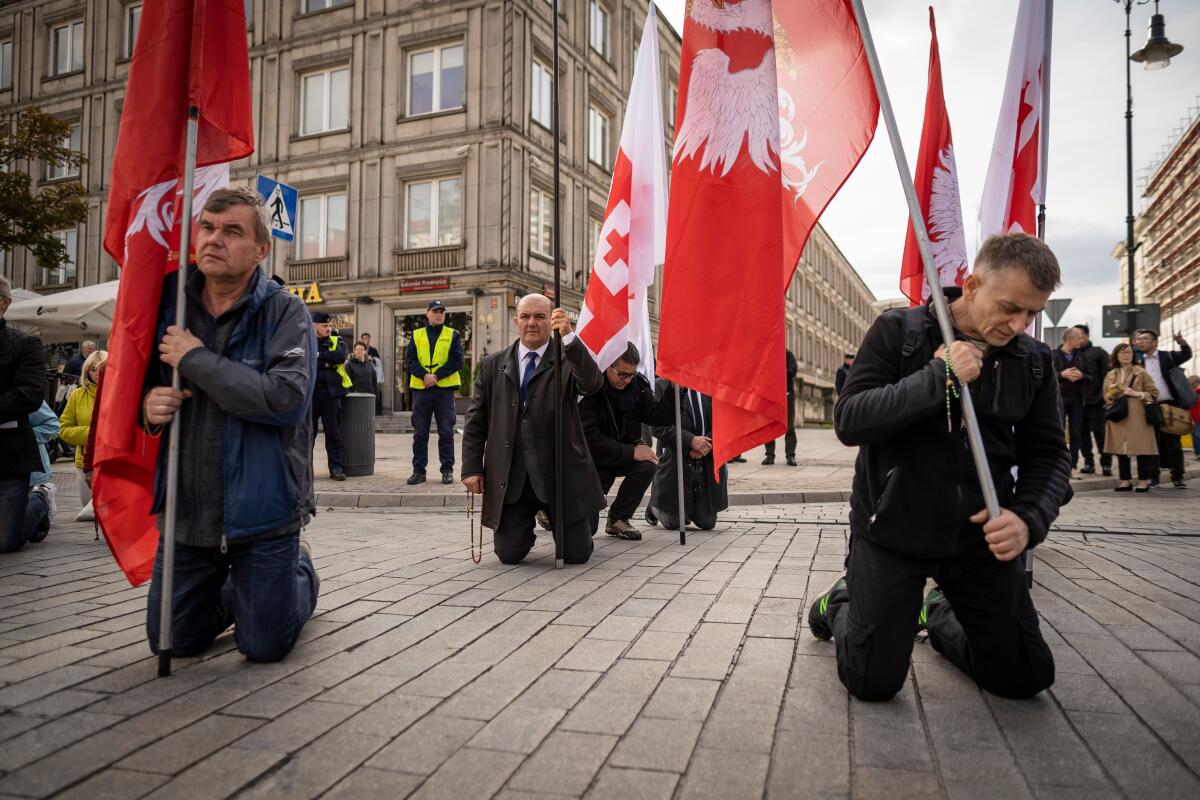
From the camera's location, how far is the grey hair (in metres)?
3.41

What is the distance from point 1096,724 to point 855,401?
1.30 meters

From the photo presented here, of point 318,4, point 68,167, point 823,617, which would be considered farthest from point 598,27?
point 823,617

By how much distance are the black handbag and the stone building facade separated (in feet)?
49.0

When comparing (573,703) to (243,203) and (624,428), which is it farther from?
(624,428)

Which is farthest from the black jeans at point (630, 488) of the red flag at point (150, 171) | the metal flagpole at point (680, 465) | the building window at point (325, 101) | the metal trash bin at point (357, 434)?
the building window at point (325, 101)

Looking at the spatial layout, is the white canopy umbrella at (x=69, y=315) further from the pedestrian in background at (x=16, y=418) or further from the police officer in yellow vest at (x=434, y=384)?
the pedestrian in background at (x=16, y=418)

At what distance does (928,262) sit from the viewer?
3.04m

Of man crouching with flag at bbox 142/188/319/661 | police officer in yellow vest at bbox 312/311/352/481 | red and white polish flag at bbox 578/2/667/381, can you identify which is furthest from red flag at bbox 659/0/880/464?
police officer in yellow vest at bbox 312/311/352/481

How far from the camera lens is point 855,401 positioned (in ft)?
9.82

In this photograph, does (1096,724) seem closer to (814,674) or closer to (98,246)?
(814,674)

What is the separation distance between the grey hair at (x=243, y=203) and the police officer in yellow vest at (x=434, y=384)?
7.10m

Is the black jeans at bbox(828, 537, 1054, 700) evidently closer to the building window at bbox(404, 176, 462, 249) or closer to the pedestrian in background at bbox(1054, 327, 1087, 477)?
the pedestrian in background at bbox(1054, 327, 1087, 477)

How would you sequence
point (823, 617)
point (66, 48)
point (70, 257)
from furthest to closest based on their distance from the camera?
point (66, 48)
point (70, 257)
point (823, 617)

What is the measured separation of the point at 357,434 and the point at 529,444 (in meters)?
6.37
